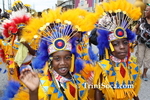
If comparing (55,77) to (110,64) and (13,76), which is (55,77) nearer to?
(110,64)

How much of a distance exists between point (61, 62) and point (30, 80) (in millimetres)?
574

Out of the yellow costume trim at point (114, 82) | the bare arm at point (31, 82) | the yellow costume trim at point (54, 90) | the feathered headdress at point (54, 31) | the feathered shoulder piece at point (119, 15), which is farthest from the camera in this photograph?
the feathered shoulder piece at point (119, 15)

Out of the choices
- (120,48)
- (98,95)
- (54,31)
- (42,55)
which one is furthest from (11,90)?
(120,48)

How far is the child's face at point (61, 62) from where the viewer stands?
2.29 m

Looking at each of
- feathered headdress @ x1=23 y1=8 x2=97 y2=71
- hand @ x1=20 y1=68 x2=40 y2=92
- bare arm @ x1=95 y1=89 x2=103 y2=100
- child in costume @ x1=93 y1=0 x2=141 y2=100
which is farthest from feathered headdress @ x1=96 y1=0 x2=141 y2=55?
hand @ x1=20 y1=68 x2=40 y2=92

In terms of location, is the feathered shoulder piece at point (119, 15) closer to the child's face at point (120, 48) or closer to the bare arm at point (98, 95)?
the child's face at point (120, 48)

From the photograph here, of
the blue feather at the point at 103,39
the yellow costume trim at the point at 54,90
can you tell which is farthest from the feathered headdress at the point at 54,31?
the blue feather at the point at 103,39

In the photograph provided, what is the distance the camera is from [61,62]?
2.28m

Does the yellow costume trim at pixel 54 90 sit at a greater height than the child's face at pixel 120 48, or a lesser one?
lesser

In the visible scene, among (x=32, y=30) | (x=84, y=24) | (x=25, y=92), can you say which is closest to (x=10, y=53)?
(x=25, y=92)

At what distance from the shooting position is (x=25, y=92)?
2.68 meters

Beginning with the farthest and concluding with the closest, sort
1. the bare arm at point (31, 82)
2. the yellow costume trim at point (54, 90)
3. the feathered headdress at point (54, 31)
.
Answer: the feathered headdress at point (54, 31), the yellow costume trim at point (54, 90), the bare arm at point (31, 82)

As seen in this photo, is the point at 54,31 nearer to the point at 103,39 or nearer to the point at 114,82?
the point at 103,39

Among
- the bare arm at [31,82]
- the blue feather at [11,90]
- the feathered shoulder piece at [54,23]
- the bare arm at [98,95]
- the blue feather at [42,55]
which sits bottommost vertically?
the bare arm at [98,95]
